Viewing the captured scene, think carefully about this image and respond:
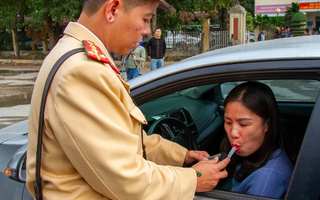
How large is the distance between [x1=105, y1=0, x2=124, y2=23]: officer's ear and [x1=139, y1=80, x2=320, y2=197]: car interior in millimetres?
992

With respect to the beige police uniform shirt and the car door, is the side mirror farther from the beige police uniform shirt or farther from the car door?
the car door

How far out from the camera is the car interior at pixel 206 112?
2.20 meters

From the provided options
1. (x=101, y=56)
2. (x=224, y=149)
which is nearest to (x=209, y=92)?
(x=224, y=149)

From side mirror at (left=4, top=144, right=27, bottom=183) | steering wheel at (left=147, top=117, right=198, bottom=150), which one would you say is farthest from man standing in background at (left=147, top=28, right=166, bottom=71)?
side mirror at (left=4, top=144, right=27, bottom=183)

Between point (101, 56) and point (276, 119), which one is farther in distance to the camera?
point (276, 119)

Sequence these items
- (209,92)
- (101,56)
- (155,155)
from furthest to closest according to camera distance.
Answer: (209,92) < (155,155) < (101,56)

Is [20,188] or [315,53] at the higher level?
[315,53]

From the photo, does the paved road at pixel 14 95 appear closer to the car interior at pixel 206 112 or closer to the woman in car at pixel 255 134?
the car interior at pixel 206 112

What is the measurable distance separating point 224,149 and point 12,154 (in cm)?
124

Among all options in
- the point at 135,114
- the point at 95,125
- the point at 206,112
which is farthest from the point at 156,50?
the point at 95,125

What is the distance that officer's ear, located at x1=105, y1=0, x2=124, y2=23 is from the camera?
1133 mm

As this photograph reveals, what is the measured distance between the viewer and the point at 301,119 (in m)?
2.63

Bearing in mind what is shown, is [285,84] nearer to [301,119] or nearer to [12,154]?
[301,119]

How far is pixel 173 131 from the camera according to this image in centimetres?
222
